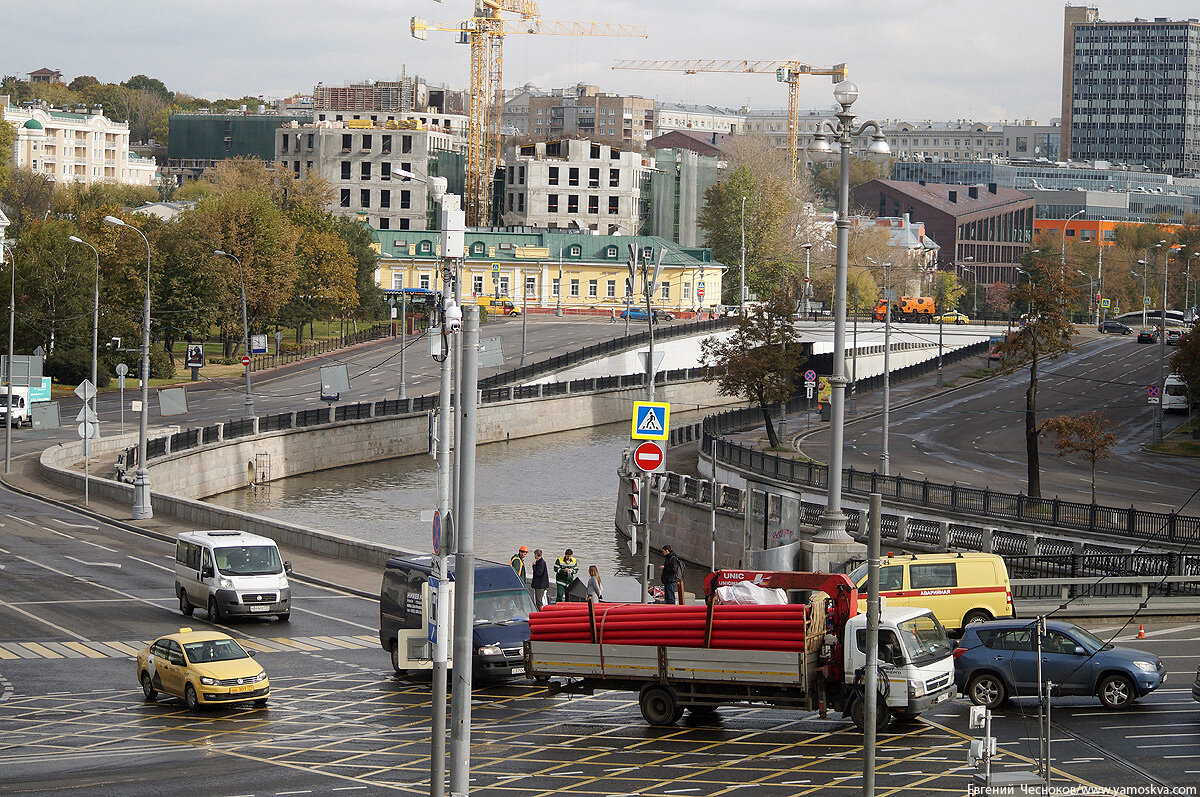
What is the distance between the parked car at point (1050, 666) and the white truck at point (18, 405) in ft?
190

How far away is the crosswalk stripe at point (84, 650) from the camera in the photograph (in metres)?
27.3

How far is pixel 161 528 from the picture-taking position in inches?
1748

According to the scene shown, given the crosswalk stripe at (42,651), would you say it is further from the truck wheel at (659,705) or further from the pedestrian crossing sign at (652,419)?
the truck wheel at (659,705)

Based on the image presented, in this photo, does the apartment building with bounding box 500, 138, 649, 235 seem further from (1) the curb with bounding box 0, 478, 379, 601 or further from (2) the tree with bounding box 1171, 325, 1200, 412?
(1) the curb with bounding box 0, 478, 379, 601

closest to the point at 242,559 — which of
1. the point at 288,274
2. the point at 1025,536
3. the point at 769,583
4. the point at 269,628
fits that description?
the point at 269,628

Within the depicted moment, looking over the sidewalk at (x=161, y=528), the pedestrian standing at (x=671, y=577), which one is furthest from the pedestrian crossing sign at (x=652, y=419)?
the sidewalk at (x=161, y=528)

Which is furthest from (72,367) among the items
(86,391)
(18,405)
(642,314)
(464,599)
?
(464,599)

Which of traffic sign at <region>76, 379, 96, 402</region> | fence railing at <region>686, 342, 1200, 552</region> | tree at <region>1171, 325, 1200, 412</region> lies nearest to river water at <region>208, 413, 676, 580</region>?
fence railing at <region>686, 342, 1200, 552</region>

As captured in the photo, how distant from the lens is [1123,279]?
5906 inches

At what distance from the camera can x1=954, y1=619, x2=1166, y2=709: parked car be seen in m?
20.6

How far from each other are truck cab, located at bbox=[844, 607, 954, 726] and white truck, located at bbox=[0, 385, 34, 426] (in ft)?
190

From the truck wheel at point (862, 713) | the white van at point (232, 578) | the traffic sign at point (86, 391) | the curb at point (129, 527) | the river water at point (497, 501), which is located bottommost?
the river water at point (497, 501)

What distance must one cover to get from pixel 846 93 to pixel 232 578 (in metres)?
16.9

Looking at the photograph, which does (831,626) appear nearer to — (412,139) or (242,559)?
(242,559)
